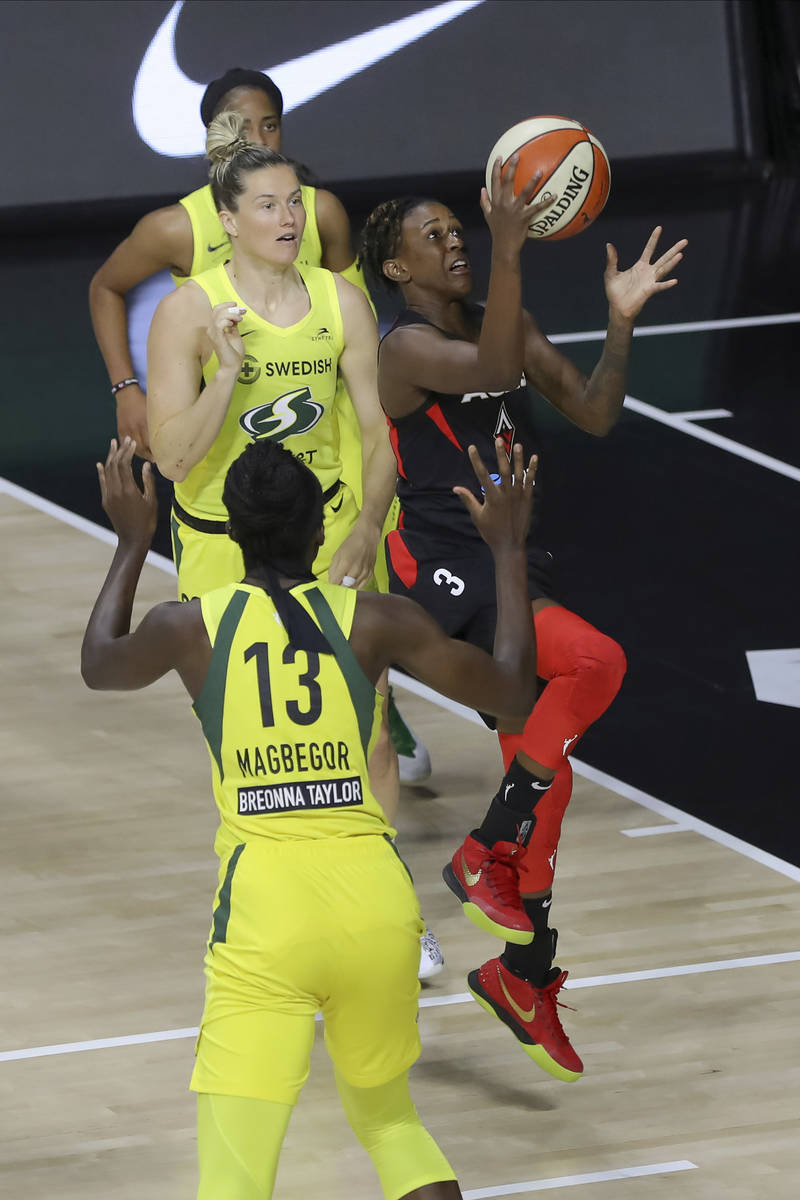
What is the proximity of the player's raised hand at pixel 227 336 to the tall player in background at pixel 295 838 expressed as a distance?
1.14 meters

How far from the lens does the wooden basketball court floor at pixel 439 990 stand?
454cm

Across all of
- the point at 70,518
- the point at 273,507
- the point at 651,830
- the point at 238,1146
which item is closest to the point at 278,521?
the point at 273,507

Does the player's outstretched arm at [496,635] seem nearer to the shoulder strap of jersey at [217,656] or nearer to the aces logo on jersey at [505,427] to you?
the shoulder strap of jersey at [217,656]

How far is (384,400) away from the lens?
511 cm

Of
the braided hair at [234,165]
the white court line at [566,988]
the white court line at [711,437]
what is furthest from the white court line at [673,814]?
the white court line at [711,437]

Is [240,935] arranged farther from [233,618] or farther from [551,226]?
[551,226]

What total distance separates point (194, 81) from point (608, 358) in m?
9.83

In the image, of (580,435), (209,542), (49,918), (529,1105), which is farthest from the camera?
(580,435)

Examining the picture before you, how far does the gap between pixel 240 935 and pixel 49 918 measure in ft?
7.71

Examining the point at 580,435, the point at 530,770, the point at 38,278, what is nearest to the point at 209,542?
the point at 530,770

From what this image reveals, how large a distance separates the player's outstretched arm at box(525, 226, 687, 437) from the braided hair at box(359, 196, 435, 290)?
41cm

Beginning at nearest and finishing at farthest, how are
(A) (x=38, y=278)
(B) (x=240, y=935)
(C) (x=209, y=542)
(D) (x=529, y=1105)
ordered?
(B) (x=240, y=935)
(D) (x=529, y=1105)
(C) (x=209, y=542)
(A) (x=38, y=278)

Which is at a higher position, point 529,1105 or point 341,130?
point 341,130

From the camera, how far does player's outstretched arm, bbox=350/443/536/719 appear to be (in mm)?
3695
